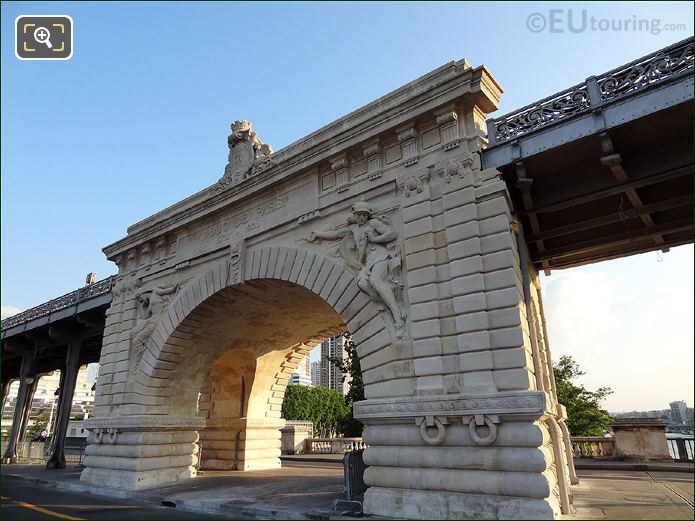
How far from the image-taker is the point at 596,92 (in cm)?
981

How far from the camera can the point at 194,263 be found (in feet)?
54.3

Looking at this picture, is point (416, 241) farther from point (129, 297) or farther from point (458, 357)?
point (129, 297)

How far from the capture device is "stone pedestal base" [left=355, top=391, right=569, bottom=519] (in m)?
8.48

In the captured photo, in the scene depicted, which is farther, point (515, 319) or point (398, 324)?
point (398, 324)

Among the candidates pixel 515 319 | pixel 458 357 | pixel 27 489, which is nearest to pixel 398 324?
pixel 458 357

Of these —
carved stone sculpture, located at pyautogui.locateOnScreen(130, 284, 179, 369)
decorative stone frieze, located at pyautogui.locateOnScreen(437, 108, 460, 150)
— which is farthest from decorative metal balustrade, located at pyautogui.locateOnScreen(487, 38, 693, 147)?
carved stone sculpture, located at pyautogui.locateOnScreen(130, 284, 179, 369)

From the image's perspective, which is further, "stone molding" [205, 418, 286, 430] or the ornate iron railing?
the ornate iron railing

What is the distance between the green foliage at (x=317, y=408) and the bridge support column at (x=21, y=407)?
3770 cm

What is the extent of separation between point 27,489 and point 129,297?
729 cm

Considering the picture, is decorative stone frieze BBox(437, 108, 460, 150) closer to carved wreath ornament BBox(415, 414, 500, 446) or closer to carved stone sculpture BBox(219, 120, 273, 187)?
carved wreath ornament BBox(415, 414, 500, 446)

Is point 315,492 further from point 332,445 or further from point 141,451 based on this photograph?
point 332,445

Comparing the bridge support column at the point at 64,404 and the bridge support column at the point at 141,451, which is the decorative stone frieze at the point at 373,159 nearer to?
the bridge support column at the point at 141,451

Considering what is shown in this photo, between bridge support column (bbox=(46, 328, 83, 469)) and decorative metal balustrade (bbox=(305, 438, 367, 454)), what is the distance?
12.6 meters

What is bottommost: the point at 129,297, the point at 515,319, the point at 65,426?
the point at 65,426
